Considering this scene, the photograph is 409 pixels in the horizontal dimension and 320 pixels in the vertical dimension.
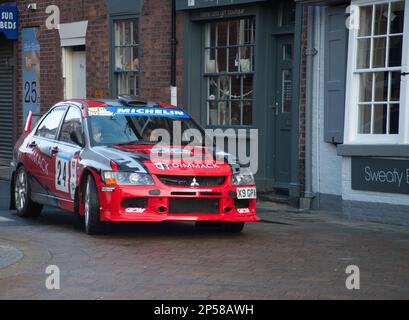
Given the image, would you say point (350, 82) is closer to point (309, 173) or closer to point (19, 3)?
point (309, 173)

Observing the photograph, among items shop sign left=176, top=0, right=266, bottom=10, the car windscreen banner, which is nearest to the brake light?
the car windscreen banner

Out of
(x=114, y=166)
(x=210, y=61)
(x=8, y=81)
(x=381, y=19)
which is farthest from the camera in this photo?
(x=8, y=81)

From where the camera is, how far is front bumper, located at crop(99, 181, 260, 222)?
9.74m

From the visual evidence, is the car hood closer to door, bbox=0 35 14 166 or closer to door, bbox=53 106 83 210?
door, bbox=53 106 83 210

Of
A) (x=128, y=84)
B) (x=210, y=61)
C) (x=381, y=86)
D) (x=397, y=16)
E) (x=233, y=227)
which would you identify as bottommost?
(x=233, y=227)

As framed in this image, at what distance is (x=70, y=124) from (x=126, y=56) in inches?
266

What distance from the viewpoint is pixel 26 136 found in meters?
12.6

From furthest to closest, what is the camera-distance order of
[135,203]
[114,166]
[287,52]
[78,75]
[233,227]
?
[78,75] < [287,52] < [233,227] < [114,166] < [135,203]

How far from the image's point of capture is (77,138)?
10.8m

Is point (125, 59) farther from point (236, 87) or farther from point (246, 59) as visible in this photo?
point (246, 59)

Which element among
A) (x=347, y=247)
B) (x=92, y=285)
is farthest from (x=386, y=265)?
(x=92, y=285)

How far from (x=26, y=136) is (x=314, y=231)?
4.41 meters

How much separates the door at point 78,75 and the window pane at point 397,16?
9.09 m

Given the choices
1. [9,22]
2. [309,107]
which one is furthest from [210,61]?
[9,22]
